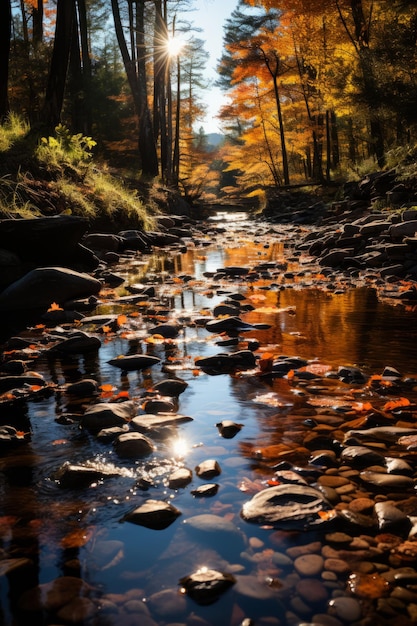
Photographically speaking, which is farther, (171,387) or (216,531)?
(171,387)

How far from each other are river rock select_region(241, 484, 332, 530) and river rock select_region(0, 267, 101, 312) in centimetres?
447

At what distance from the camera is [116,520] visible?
76.9 inches

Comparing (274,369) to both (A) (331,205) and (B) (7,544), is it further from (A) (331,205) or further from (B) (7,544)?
(A) (331,205)

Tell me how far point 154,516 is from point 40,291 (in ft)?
14.5

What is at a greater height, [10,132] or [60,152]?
[10,132]

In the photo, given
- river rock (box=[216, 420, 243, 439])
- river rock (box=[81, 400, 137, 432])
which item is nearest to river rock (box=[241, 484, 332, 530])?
river rock (box=[216, 420, 243, 439])

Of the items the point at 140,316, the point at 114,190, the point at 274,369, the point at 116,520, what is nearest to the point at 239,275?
the point at 140,316

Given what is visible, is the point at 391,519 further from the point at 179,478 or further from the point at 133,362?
the point at 133,362

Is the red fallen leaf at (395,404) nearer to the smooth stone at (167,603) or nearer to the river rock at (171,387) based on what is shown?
the river rock at (171,387)

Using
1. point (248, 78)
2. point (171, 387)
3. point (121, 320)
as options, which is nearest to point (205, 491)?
point (171, 387)

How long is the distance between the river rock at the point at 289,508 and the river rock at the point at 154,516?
0.27 meters

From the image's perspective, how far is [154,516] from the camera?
6.36ft

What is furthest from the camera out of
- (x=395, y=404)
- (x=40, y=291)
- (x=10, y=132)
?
(x=10, y=132)

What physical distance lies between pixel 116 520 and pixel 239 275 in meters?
6.31
